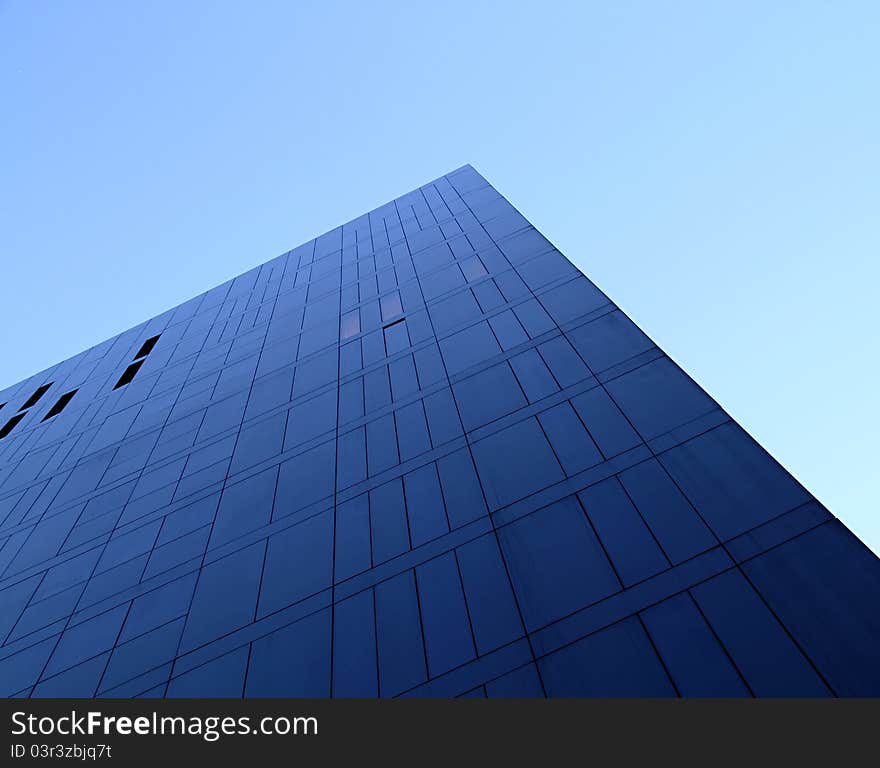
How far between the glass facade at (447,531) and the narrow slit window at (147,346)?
999 centimetres

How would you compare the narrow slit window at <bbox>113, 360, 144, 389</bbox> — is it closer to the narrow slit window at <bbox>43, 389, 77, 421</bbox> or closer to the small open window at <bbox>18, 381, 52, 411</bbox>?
the narrow slit window at <bbox>43, 389, 77, 421</bbox>

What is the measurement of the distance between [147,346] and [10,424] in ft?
26.0

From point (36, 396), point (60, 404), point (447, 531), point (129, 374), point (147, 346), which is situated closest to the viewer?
point (447, 531)

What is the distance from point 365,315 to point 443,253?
4248 mm

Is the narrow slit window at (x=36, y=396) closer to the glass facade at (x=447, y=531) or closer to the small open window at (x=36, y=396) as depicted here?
the small open window at (x=36, y=396)

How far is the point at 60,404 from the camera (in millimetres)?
29141

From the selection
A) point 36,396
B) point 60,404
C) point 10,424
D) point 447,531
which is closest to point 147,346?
point 60,404

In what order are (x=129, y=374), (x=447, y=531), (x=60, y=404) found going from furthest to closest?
1. (x=60, y=404)
2. (x=129, y=374)
3. (x=447, y=531)

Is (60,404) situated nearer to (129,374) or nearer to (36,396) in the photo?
(129,374)

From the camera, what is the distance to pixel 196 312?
109 feet

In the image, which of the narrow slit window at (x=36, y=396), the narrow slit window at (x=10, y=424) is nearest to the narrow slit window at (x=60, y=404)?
the narrow slit window at (x=10, y=424)

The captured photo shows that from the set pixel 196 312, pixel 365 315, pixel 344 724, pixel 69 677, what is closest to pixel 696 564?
pixel 344 724

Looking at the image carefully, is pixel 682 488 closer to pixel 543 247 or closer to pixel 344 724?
pixel 344 724

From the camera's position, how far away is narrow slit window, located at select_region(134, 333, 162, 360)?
31.0 m
